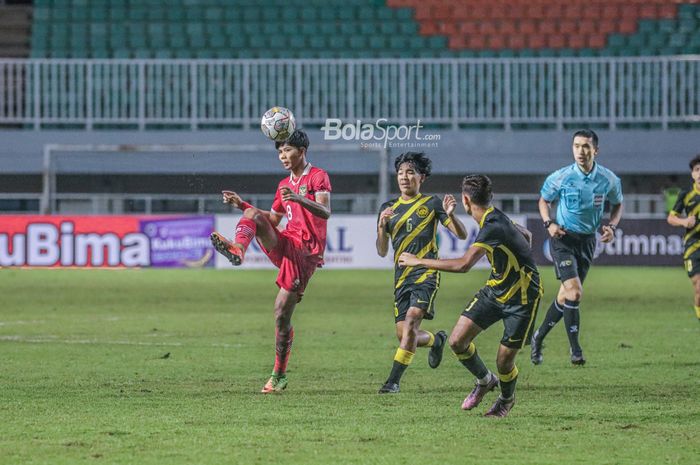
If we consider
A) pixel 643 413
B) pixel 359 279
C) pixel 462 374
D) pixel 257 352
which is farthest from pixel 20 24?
pixel 643 413

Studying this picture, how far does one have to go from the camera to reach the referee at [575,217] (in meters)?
12.0

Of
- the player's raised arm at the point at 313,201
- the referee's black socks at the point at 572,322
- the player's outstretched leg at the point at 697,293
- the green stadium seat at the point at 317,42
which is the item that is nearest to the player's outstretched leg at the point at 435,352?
the player's raised arm at the point at 313,201

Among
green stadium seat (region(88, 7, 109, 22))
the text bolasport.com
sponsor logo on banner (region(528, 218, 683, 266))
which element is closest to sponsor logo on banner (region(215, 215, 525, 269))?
sponsor logo on banner (region(528, 218, 683, 266))

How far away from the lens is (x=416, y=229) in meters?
9.70

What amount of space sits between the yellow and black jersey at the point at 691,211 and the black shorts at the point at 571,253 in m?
2.17

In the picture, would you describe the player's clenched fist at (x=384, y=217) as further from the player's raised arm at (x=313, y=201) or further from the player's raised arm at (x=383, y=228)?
the player's raised arm at (x=313, y=201)

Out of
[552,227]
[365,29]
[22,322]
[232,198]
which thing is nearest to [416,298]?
[232,198]

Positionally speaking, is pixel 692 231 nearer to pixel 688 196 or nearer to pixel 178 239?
pixel 688 196

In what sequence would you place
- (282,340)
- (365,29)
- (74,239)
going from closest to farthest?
(282,340) → (74,239) → (365,29)

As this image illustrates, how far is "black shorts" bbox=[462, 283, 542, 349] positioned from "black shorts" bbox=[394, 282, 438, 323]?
1.33m

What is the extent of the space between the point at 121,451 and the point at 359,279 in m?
18.5

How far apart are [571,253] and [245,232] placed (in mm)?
4091

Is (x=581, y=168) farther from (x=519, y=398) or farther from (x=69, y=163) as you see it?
(x=69, y=163)

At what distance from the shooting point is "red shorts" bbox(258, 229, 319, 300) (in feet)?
31.9
